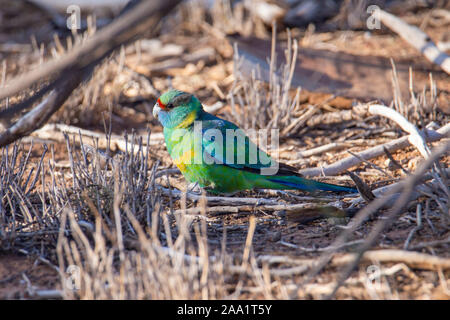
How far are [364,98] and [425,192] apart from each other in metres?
2.55

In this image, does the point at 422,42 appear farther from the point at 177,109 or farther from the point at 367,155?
the point at 177,109

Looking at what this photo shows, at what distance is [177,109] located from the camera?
3.84 metres

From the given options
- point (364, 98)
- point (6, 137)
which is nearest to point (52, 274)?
point (6, 137)

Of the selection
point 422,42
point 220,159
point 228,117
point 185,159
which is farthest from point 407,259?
point 422,42

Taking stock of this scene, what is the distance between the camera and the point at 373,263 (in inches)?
95.9

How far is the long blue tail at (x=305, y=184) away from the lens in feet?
11.5

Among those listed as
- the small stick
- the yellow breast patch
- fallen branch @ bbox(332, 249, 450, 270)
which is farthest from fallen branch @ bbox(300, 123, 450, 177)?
fallen branch @ bbox(332, 249, 450, 270)

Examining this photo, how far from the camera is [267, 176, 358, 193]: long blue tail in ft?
11.5

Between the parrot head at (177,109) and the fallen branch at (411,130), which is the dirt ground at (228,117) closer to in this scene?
the fallen branch at (411,130)

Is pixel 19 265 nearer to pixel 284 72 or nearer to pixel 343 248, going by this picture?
pixel 343 248

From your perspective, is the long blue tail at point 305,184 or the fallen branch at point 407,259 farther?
the long blue tail at point 305,184

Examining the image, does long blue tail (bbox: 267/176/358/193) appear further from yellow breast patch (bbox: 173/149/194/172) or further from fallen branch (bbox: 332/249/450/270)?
fallen branch (bbox: 332/249/450/270)

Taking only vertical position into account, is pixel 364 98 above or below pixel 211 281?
above

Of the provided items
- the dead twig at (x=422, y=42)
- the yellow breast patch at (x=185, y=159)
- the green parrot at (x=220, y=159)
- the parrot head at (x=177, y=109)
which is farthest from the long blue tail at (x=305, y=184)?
the dead twig at (x=422, y=42)
